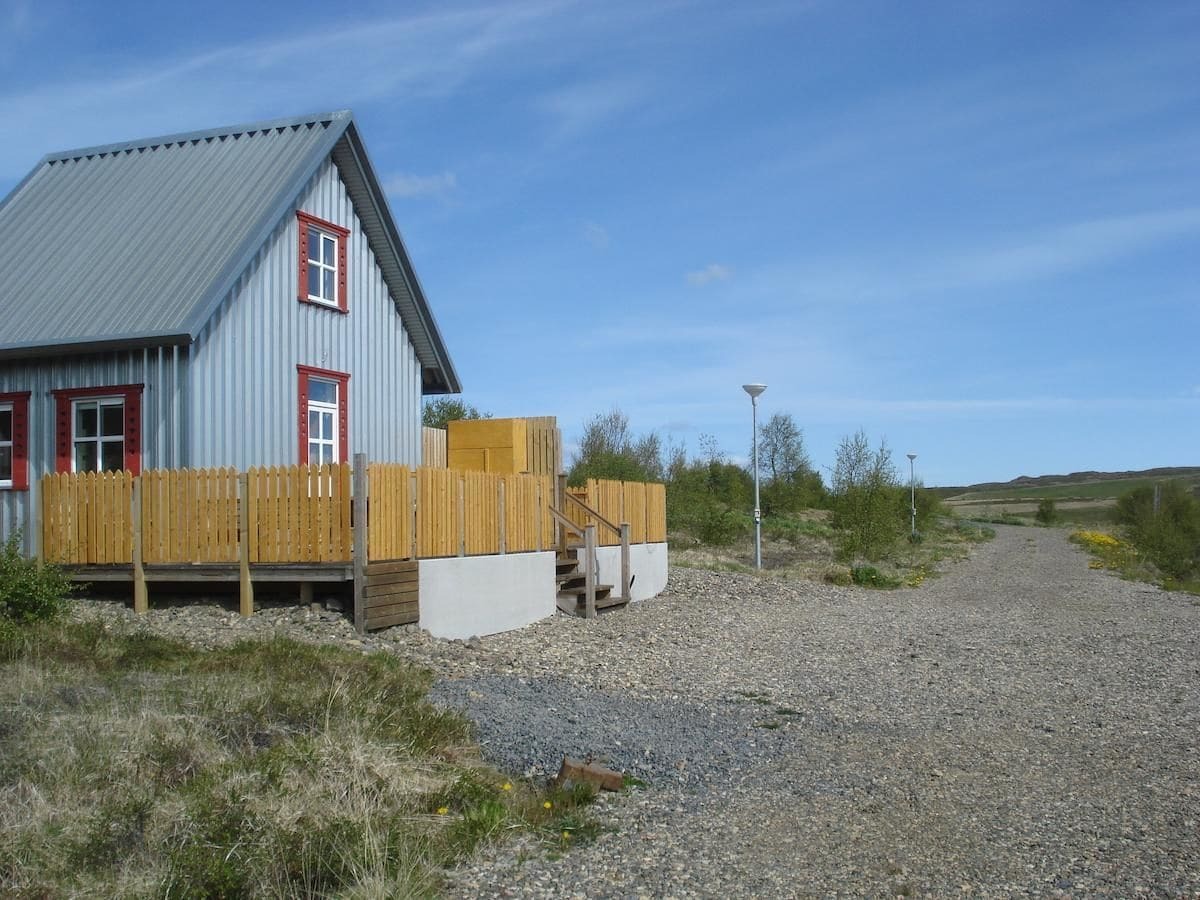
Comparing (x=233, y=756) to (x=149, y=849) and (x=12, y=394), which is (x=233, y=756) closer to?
(x=149, y=849)

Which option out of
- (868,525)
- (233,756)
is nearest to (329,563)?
(233,756)

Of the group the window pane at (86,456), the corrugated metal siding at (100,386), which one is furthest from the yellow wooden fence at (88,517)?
the window pane at (86,456)

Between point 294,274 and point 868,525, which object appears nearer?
point 294,274

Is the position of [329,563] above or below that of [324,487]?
below

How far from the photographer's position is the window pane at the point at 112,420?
16.9m

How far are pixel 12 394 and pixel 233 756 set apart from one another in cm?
1242

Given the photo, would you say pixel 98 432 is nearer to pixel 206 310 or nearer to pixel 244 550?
pixel 206 310

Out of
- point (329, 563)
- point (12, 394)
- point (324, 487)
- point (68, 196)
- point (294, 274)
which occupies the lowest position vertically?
point (329, 563)

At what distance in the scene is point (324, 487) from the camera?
13.9 m

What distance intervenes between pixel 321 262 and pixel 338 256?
0.42 meters

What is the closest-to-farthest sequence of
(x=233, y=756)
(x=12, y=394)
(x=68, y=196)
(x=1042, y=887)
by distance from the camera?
1. (x=1042, y=887)
2. (x=233, y=756)
3. (x=12, y=394)
4. (x=68, y=196)

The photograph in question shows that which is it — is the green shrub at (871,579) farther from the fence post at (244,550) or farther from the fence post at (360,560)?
the fence post at (244,550)

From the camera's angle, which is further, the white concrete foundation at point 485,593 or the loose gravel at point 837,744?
the white concrete foundation at point 485,593

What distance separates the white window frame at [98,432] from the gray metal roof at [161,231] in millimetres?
853
